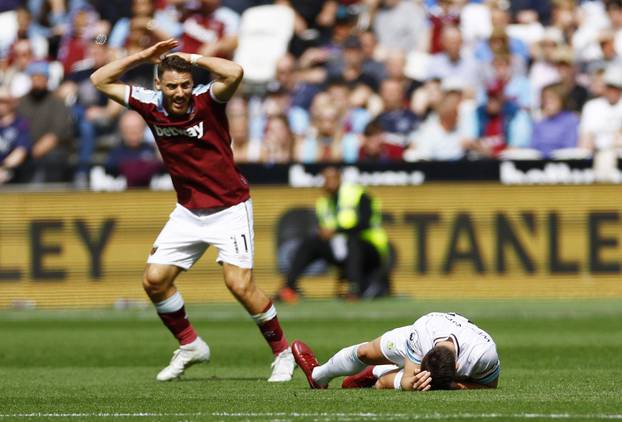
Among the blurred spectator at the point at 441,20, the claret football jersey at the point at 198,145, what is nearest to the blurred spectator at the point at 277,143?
the blurred spectator at the point at 441,20

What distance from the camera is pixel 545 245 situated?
19312 millimetres

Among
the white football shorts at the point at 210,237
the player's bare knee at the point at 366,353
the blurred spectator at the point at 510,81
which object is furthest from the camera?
the blurred spectator at the point at 510,81

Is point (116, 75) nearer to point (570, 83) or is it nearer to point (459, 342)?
point (459, 342)

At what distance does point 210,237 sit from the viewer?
35.4 feet

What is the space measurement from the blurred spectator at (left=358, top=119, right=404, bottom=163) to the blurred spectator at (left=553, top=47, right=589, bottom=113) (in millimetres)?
2740

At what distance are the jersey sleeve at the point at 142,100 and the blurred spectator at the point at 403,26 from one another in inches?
506

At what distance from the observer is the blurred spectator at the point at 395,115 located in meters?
21.1

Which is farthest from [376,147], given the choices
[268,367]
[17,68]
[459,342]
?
[459,342]

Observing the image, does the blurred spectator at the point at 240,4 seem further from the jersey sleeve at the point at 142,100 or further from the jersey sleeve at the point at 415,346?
the jersey sleeve at the point at 415,346

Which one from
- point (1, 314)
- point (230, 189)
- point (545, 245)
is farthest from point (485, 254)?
point (230, 189)

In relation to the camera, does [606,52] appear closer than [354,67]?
Yes

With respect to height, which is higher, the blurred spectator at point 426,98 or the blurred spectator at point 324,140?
the blurred spectator at point 426,98

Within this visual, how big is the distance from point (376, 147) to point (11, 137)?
215 inches

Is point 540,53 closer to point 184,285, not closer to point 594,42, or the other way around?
point 594,42
